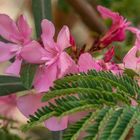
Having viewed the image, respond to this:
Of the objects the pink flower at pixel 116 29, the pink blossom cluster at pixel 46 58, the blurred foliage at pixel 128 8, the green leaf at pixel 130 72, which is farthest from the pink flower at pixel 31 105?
the blurred foliage at pixel 128 8

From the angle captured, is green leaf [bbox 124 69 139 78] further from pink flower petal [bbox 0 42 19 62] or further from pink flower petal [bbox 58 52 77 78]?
pink flower petal [bbox 0 42 19 62]

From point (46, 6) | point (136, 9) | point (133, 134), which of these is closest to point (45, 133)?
point (46, 6)

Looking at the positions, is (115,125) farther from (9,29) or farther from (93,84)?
(9,29)

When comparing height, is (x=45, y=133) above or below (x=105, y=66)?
below

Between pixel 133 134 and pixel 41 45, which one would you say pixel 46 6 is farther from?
pixel 133 134

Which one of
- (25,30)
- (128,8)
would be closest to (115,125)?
(25,30)

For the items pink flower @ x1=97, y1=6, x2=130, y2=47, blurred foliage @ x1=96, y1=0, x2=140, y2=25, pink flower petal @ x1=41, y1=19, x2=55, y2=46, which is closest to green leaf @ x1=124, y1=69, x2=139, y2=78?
pink flower petal @ x1=41, y1=19, x2=55, y2=46
